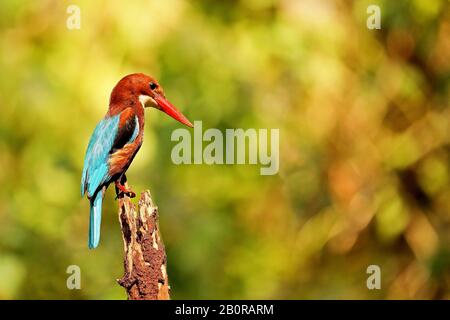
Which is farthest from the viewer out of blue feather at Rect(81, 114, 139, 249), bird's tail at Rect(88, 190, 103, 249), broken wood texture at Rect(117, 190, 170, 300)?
blue feather at Rect(81, 114, 139, 249)

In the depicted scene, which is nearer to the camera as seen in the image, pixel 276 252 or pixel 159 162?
pixel 159 162

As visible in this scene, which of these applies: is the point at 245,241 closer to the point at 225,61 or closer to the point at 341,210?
the point at 341,210

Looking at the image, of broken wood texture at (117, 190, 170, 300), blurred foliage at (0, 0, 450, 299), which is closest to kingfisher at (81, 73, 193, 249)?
broken wood texture at (117, 190, 170, 300)

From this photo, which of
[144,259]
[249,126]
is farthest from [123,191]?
[249,126]

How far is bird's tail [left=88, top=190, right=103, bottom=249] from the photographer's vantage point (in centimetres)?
274

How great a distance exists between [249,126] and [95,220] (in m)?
1.97


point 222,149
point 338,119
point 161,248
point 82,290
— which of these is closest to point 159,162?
point 222,149

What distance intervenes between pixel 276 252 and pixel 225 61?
128cm

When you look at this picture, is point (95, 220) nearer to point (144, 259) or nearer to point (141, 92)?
point (144, 259)

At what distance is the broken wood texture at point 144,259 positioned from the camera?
2600 millimetres

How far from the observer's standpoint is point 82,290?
15.6 ft

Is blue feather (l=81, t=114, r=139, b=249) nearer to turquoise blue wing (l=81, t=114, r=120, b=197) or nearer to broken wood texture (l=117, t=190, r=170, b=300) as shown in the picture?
turquoise blue wing (l=81, t=114, r=120, b=197)
